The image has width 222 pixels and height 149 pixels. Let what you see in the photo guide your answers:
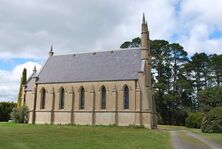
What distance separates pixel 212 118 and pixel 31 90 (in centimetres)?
3132

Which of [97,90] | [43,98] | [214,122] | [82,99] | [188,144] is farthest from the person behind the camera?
[43,98]

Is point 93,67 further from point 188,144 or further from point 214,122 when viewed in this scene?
point 188,144

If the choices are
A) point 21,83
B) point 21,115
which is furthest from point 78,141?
point 21,83

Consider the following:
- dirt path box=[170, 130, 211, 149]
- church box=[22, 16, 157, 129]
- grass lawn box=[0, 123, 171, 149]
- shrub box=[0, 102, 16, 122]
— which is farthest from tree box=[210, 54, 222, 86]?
dirt path box=[170, 130, 211, 149]

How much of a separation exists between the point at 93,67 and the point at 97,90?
4.76 m

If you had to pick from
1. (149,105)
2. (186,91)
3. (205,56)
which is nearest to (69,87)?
(149,105)

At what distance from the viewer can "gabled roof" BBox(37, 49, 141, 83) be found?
142 feet

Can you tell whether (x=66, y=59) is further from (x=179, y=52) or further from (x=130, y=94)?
(x=179, y=52)

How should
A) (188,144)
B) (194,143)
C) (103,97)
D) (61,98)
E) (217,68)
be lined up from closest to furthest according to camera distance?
1. (188,144)
2. (194,143)
3. (103,97)
4. (61,98)
5. (217,68)

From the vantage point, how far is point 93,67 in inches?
1826

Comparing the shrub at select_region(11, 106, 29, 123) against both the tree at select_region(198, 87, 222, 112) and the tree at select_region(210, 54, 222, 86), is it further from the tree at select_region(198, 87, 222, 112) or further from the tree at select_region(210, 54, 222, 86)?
the tree at select_region(210, 54, 222, 86)

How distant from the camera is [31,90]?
4938cm

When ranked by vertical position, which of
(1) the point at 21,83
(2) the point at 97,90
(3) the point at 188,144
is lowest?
(3) the point at 188,144

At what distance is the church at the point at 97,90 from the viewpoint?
40.9 meters
